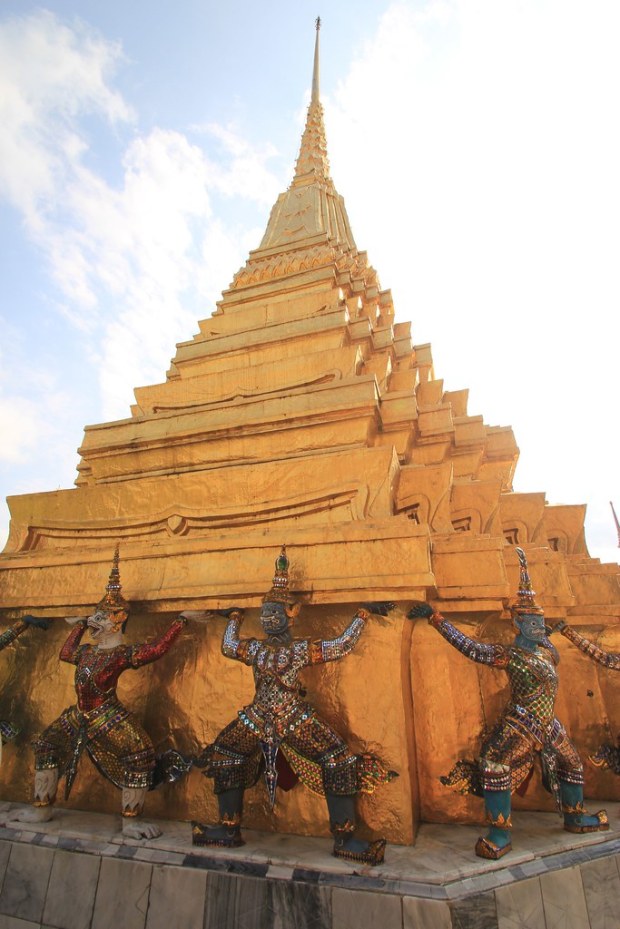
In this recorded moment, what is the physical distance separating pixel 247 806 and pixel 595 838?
286cm

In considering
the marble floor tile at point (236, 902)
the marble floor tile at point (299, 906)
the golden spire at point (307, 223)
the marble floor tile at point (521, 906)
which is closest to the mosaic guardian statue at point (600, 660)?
the marble floor tile at point (521, 906)

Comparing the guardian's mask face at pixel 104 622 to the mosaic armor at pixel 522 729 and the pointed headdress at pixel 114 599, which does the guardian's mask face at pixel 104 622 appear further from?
the mosaic armor at pixel 522 729

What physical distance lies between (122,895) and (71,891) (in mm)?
494

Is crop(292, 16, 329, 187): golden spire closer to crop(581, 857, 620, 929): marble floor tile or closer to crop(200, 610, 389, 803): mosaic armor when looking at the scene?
crop(200, 610, 389, 803): mosaic armor

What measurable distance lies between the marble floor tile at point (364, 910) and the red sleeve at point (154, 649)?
2316mm

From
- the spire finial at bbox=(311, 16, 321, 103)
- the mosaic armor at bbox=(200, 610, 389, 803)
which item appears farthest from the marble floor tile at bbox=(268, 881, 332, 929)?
the spire finial at bbox=(311, 16, 321, 103)

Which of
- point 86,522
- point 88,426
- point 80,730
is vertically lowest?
point 80,730

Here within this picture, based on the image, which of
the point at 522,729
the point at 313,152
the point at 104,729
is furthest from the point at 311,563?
the point at 313,152

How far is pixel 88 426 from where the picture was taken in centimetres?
767

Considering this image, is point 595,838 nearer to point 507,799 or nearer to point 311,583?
point 507,799

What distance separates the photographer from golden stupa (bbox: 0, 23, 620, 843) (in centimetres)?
451

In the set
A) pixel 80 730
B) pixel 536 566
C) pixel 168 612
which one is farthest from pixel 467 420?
pixel 80 730

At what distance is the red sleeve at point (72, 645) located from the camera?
4821mm

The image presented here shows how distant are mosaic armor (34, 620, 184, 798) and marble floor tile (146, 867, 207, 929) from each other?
2.74ft
